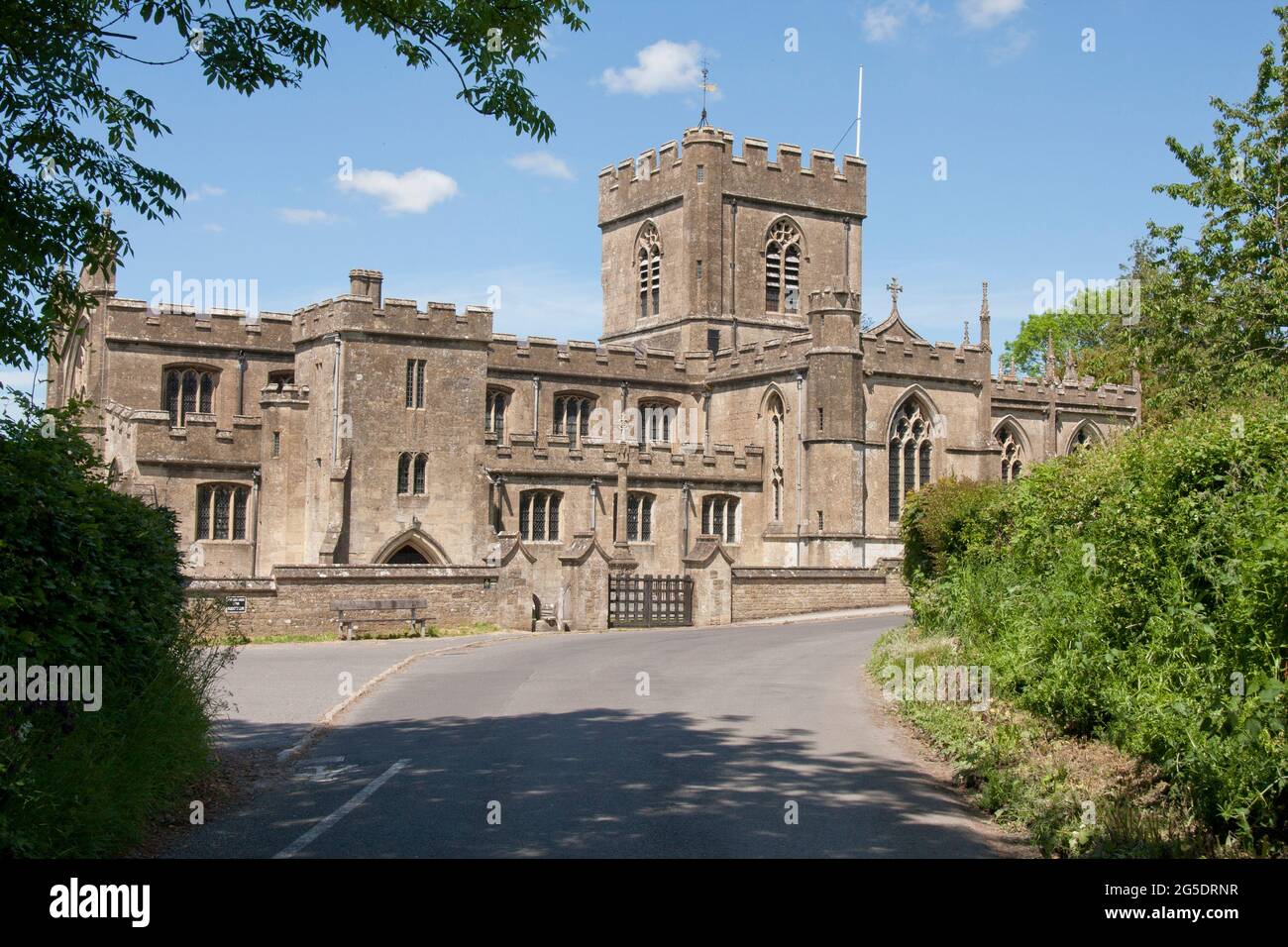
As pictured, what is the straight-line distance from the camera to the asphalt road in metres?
8.44

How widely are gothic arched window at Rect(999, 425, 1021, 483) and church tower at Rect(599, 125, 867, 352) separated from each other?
28.2 feet

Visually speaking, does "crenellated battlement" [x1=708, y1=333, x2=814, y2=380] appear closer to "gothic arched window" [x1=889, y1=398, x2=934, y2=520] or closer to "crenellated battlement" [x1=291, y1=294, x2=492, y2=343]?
"gothic arched window" [x1=889, y1=398, x2=934, y2=520]

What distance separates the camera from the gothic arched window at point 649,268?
52.0 meters

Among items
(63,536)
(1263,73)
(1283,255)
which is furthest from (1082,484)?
(1263,73)

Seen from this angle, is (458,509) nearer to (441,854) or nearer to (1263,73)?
(1263,73)

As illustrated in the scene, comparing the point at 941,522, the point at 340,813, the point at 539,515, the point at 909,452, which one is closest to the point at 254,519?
the point at 539,515

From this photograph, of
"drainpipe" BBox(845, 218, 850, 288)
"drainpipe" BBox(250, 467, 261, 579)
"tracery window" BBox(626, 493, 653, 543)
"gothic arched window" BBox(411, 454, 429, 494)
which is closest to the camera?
"drainpipe" BBox(250, 467, 261, 579)

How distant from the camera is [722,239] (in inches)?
1972

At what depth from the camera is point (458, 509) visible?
124ft

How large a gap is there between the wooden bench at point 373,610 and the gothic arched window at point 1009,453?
26.2 metres

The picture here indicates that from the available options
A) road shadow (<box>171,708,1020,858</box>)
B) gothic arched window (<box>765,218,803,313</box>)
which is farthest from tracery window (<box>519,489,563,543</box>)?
road shadow (<box>171,708,1020,858</box>)

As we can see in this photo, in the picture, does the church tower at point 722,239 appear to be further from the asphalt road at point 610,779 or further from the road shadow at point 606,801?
the road shadow at point 606,801

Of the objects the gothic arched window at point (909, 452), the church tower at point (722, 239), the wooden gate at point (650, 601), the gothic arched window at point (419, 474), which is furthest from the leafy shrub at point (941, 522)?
the church tower at point (722, 239)

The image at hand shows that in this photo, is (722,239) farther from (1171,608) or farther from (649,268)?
(1171,608)
